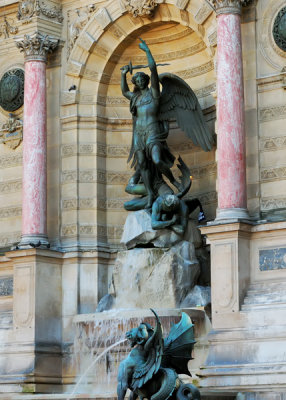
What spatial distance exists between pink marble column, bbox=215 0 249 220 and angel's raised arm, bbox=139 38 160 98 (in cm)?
157

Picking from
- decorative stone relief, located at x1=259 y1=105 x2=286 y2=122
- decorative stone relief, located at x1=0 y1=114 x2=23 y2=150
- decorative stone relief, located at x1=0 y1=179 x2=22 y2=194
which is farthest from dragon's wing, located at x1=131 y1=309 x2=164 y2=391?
decorative stone relief, located at x1=0 y1=114 x2=23 y2=150

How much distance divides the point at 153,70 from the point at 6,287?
5.57 meters

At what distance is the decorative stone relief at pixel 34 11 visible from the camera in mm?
24453

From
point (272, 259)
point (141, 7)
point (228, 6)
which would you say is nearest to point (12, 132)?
point (141, 7)

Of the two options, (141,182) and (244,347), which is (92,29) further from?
(244,347)

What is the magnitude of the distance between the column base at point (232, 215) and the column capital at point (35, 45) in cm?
580

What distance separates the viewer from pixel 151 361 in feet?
55.6

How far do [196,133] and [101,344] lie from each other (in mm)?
4572

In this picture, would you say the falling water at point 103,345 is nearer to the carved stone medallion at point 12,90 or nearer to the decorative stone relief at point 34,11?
the carved stone medallion at point 12,90

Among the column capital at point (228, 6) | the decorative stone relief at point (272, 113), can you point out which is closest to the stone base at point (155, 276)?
the decorative stone relief at point (272, 113)

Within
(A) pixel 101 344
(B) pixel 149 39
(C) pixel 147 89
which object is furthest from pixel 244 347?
(B) pixel 149 39

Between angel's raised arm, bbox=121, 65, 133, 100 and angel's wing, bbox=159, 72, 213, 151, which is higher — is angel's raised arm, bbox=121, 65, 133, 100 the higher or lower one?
the higher one

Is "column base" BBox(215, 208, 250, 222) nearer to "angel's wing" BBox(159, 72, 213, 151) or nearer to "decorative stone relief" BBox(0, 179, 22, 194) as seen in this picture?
"angel's wing" BBox(159, 72, 213, 151)

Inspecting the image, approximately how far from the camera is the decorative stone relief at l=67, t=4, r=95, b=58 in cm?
2444
